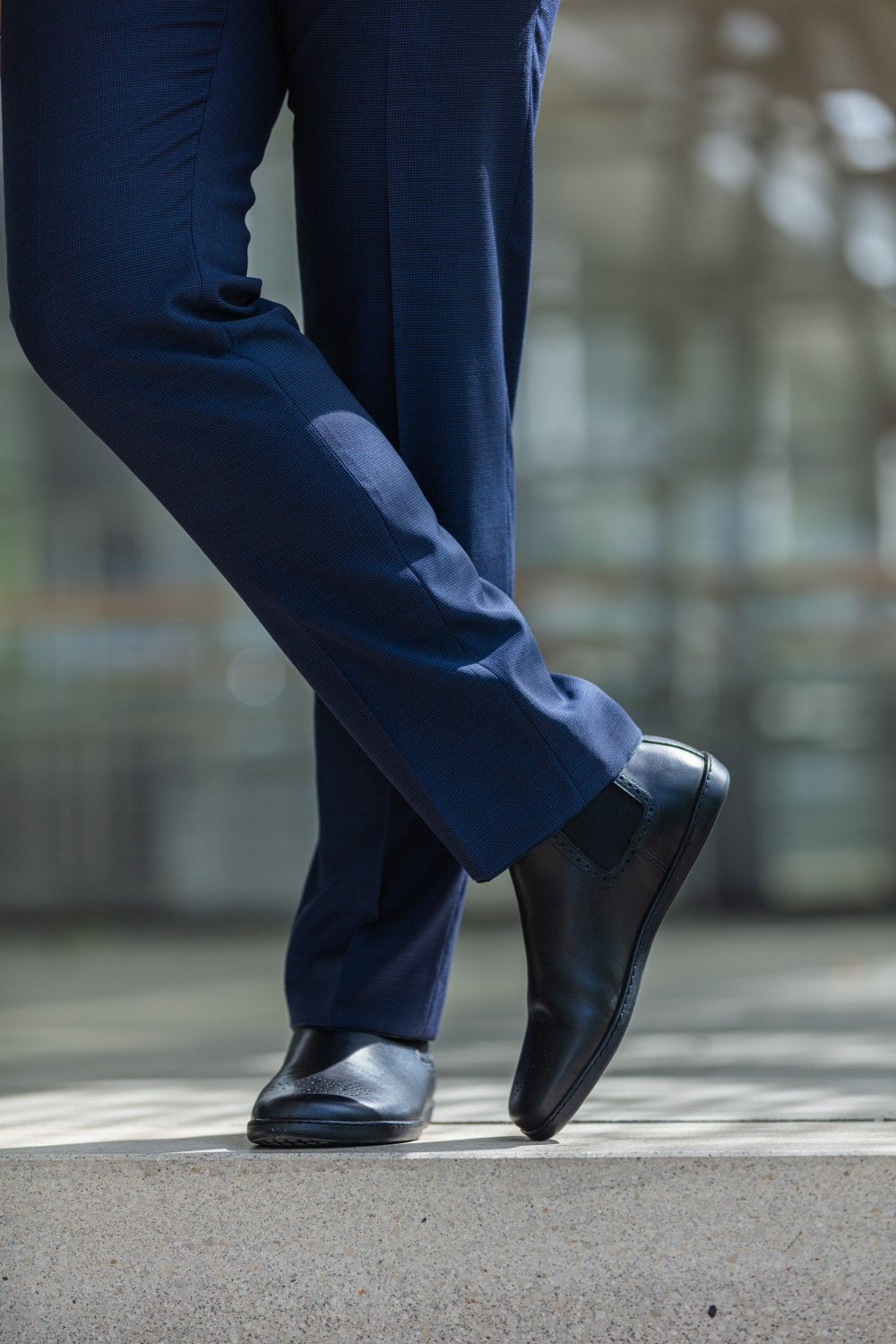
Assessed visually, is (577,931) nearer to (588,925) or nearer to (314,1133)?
(588,925)

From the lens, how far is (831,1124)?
39.8 inches

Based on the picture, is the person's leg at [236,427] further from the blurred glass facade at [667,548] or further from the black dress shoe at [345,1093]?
the blurred glass facade at [667,548]

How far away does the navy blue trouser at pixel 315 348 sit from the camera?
0.89m

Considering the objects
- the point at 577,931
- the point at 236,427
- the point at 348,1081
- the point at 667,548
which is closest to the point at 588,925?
the point at 577,931

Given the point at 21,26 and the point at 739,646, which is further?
the point at 739,646

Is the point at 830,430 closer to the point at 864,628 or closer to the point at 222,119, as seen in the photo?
the point at 864,628

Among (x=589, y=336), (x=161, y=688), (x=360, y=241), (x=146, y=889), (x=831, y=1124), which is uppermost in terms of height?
(x=360, y=241)

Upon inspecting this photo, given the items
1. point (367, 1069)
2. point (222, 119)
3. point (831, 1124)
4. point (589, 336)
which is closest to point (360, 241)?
point (222, 119)

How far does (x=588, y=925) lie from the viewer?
0.95 meters

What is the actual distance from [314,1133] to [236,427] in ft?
1.48

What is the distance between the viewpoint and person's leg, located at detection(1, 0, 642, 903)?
0.88 metres

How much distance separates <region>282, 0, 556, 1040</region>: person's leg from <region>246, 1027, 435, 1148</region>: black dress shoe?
0.6 inches

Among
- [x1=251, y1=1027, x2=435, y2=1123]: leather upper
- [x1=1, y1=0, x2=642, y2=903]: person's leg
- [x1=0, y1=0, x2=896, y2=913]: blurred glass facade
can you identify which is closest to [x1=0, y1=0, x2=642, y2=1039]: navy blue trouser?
[x1=1, y1=0, x2=642, y2=903]: person's leg

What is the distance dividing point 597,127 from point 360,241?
2.42 meters
